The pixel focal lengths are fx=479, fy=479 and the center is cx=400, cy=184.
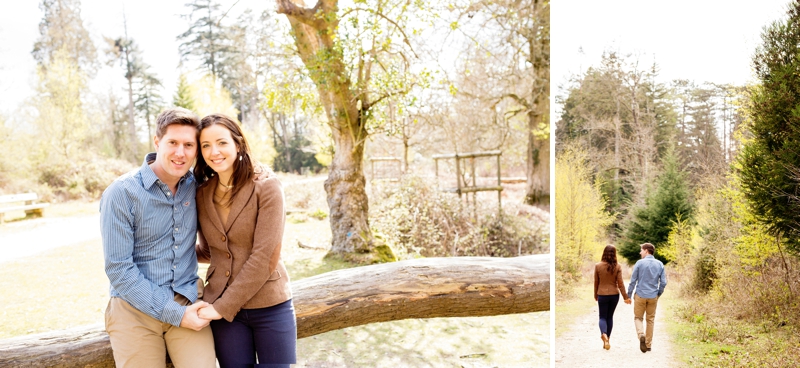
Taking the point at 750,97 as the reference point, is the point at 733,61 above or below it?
above

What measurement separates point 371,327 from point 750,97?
3.02 meters

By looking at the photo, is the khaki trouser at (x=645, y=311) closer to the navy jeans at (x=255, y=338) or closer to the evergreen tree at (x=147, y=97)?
the navy jeans at (x=255, y=338)

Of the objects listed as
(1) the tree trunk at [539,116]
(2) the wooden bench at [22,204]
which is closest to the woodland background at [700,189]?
(1) the tree trunk at [539,116]

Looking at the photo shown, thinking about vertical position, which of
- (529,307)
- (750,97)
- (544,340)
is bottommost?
(544,340)

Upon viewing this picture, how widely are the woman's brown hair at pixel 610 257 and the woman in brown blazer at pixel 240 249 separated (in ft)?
4.92

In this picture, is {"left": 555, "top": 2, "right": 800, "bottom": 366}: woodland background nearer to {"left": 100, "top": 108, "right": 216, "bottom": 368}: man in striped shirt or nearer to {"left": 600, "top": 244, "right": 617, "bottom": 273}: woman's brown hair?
{"left": 600, "top": 244, "right": 617, "bottom": 273}: woman's brown hair

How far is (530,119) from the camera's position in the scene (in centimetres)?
773

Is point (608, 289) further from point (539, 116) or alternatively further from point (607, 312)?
point (539, 116)

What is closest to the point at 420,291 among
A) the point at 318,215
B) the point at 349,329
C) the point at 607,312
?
the point at 607,312

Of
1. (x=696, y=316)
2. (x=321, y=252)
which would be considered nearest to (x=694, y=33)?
(x=696, y=316)

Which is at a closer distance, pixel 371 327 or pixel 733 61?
pixel 733 61

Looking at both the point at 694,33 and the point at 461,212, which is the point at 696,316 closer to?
the point at 694,33

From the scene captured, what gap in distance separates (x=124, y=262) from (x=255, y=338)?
471 millimetres

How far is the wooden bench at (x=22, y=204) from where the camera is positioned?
5.21 m
